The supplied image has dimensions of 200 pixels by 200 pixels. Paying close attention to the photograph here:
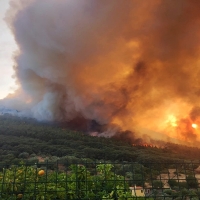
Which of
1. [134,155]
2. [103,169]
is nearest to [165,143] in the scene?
[134,155]

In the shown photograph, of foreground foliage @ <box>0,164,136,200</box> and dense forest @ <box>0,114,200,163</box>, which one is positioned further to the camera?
dense forest @ <box>0,114,200,163</box>

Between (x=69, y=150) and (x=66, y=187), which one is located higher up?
(x=69, y=150)

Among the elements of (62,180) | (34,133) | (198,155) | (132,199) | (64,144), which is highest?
(34,133)

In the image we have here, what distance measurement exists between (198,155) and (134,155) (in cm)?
1471

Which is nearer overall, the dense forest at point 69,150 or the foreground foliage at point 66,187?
the foreground foliage at point 66,187

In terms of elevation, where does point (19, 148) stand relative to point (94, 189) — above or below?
above

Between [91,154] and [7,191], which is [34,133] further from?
[7,191]

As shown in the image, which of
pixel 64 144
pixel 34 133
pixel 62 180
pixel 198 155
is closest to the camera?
pixel 62 180

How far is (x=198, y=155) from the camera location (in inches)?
1860

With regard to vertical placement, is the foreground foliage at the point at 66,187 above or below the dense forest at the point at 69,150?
below

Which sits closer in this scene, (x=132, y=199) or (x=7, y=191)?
(x=132, y=199)

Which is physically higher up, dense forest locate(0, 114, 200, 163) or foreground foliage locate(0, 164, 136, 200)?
dense forest locate(0, 114, 200, 163)

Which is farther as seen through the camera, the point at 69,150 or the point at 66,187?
the point at 69,150

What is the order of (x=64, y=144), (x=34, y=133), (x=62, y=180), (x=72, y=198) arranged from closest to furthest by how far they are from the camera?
(x=72, y=198)
(x=62, y=180)
(x=64, y=144)
(x=34, y=133)
